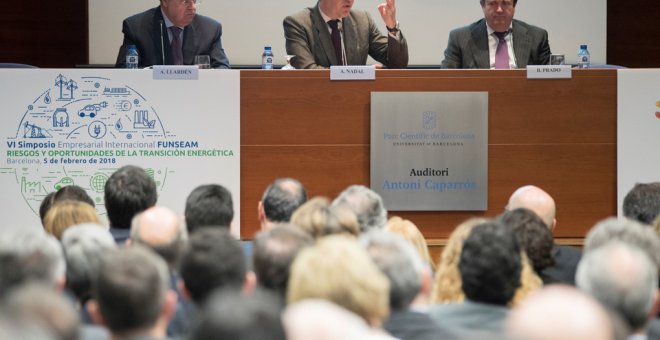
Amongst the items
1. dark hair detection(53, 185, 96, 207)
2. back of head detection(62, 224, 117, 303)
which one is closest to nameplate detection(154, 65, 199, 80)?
dark hair detection(53, 185, 96, 207)

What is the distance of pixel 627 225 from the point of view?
346cm

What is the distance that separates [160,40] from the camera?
6773 mm

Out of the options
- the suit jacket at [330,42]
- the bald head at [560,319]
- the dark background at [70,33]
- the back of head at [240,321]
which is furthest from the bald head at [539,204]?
the dark background at [70,33]

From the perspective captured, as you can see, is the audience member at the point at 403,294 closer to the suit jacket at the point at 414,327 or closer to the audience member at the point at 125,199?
the suit jacket at the point at 414,327

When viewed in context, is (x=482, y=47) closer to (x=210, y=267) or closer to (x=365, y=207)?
(x=365, y=207)

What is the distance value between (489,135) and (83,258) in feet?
10.6

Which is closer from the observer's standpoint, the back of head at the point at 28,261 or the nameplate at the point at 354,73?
the back of head at the point at 28,261

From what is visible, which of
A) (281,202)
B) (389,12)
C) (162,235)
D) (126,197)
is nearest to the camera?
(162,235)

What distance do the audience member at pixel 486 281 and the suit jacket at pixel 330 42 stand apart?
361cm

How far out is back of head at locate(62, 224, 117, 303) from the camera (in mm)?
3285

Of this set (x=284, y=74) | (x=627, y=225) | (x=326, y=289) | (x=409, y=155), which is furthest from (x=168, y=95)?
(x=326, y=289)

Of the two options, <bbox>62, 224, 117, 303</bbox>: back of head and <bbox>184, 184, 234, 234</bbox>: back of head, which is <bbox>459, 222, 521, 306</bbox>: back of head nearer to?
<bbox>62, 224, 117, 303</bbox>: back of head

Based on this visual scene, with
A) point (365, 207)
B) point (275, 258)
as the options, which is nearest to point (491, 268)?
point (275, 258)

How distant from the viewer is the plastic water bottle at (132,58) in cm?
635
